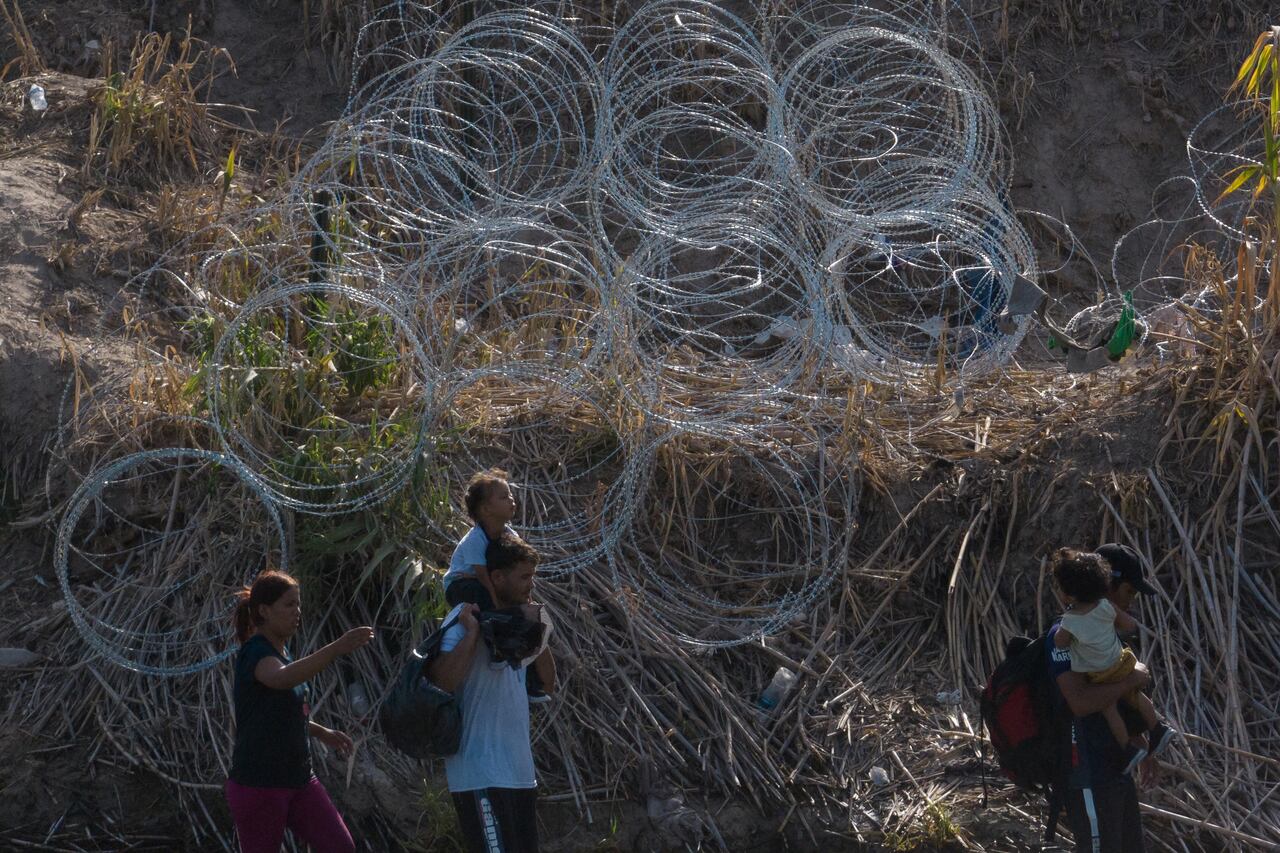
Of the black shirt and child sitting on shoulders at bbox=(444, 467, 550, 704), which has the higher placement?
child sitting on shoulders at bbox=(444, 467, 550, 704)

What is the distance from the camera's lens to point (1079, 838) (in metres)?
4.08

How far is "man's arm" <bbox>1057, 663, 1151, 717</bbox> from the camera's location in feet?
13.1

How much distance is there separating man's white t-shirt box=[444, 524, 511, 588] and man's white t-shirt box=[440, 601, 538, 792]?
16 cm

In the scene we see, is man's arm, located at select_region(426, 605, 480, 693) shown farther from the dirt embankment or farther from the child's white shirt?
the dirt embankment

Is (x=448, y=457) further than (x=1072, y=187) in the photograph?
No

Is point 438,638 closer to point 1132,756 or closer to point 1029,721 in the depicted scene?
point 1029,721

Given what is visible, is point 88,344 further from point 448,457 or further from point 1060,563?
point 1060,563

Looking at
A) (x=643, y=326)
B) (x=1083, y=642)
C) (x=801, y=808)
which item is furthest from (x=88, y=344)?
(x=1083, y=642)

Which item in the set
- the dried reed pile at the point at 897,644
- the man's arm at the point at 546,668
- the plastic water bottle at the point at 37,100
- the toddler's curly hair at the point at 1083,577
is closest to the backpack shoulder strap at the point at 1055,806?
the toddler's curly hair at the point at 1083,577

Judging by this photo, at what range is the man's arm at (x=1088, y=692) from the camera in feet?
13.1

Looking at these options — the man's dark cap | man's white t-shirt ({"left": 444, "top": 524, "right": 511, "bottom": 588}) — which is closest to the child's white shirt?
the man's dark cap

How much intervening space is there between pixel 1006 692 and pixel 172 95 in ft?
19.4

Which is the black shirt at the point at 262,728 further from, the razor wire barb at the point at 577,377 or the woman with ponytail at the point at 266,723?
the razor wire barb at the point at 577,377

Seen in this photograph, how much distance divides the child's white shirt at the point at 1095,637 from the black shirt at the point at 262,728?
2095 mm
